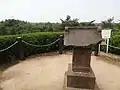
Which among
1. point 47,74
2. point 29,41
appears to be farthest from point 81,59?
point 29,41

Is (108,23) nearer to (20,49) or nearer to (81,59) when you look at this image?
(20,49)

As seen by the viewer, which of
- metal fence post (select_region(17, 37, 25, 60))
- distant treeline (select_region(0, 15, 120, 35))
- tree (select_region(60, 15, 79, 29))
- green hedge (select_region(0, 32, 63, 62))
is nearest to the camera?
green hedge (select_region(0, 32, 63, 62))

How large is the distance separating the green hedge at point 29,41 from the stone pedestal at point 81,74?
3640 millimetres

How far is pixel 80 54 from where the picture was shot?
5031mm

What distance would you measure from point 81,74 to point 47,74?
2.07m

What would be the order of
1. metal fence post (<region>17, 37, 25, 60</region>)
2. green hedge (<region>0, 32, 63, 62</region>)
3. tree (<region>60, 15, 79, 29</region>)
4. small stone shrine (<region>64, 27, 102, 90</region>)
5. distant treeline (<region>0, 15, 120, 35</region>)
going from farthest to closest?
1. tree (<region>60, 15, 79, 29</region>)
2. distant treeline (<region>0, 15, 120, 35</region>)
3. metal fence post (<region>17, 37, 25, 60</region>)
4. green hedge (<region>0, 32, 63, 62</region>)
5. small stone shrine (<region>64, 27, 102, 90</region>)

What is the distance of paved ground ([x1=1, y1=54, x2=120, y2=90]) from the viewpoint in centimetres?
588

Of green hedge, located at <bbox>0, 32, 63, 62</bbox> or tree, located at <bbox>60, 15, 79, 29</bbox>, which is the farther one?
A: tree, located at <bbox>60, 15, 79, 29</bbox>

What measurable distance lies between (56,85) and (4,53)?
2971 mm

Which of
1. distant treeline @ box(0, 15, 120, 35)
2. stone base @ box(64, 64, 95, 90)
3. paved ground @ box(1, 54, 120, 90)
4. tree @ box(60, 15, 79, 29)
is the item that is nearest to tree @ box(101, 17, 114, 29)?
distant treeline @ box(0, 15, 120, 35)

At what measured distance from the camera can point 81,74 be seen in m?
5.07

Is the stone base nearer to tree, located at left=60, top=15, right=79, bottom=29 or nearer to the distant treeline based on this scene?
the distant treeline

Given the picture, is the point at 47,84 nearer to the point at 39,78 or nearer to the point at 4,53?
the point at 39,78

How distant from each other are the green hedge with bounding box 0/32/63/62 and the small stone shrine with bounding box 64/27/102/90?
361cm
